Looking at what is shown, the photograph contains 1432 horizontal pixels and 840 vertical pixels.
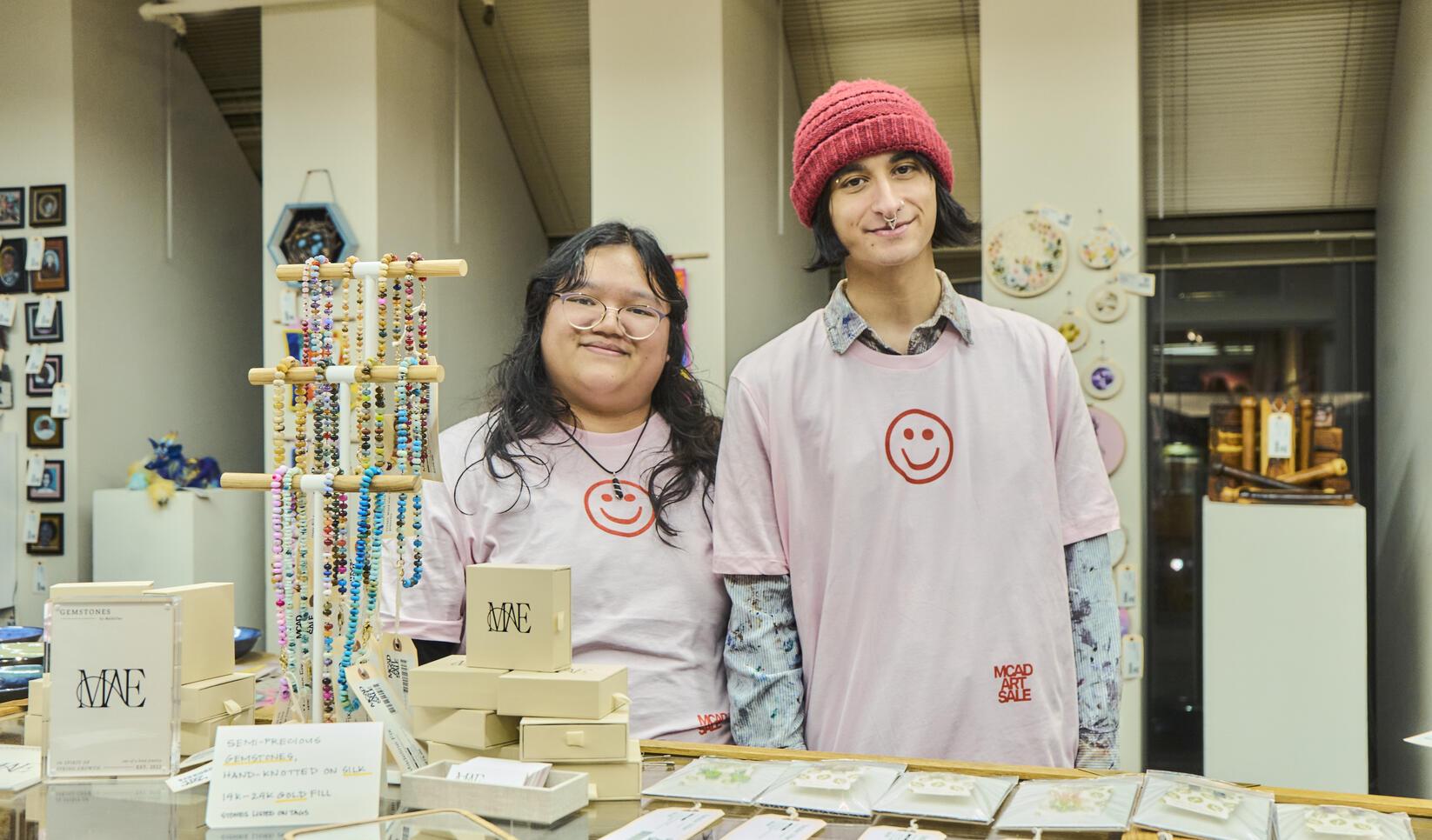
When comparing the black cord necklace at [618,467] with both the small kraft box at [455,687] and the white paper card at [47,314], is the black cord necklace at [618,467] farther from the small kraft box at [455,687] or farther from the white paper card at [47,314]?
the white paper card at [47,314]

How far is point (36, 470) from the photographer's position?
4723 millimetres

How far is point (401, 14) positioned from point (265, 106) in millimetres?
653

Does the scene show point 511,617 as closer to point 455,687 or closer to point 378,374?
point 455,687

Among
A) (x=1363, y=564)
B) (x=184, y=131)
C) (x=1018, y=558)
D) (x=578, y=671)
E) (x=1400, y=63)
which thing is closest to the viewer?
(x=578, y=671)

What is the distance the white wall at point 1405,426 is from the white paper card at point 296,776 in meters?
3.43

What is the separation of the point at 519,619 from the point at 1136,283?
2.94 metres

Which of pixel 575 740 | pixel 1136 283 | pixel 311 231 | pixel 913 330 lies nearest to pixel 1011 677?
pixel 913 330

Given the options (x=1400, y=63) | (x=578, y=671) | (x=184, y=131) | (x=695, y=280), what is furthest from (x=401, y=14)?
(x=578, y=671)

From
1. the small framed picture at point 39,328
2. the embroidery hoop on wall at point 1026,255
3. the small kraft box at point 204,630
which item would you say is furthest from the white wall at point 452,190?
the small kraft box at point 204,630

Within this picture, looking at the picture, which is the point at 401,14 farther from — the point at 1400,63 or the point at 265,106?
the point at 1400,63

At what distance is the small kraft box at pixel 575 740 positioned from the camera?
1.24m

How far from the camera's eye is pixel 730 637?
176cm

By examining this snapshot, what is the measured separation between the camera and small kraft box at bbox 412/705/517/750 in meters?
1.28

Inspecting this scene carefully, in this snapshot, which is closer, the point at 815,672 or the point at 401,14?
the point at 815,672
